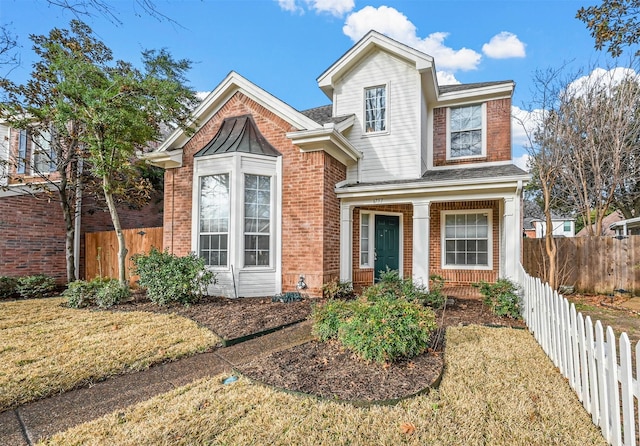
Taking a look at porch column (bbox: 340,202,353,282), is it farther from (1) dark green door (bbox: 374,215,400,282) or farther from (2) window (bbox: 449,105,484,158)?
(2) window (bbox: 449,105,484,158)

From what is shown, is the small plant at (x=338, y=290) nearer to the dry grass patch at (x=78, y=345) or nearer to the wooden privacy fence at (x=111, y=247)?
the dry grass patch at (x=78, y=345)

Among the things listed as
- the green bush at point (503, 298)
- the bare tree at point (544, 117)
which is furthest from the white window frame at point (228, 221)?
the bare tree at point (544, 117)

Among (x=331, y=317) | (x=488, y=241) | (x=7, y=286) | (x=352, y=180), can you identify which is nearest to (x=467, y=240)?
(x=488, y=241)

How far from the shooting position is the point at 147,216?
46.1 feet

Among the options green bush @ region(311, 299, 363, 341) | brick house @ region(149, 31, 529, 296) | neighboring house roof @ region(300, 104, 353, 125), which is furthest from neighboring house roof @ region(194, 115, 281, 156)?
green bush @ region(311, 299, 363, 341)

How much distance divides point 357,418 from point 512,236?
6.14 meters

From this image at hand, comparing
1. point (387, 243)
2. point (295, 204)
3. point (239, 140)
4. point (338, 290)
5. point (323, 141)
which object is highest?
point (239, 140)

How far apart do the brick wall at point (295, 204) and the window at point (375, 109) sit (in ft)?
5.30

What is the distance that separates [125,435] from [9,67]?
10.4 metres

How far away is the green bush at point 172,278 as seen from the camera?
7098mm

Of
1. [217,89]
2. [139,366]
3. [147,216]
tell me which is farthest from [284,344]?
[147,216]

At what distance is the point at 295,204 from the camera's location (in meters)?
8.34

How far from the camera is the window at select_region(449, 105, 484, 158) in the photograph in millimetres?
9766

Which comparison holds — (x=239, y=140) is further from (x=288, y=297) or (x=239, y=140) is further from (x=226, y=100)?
(x=288, y=297)
